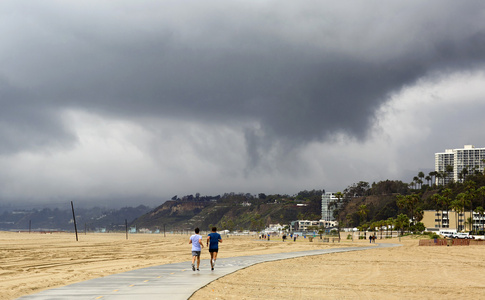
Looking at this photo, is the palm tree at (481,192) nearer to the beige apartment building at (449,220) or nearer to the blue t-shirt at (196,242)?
the beige apartment building at (449,220)

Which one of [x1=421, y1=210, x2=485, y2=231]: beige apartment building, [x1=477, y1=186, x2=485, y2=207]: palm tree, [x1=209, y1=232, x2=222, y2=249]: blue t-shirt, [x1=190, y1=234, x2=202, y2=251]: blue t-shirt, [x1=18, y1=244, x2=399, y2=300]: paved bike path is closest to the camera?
[x1=18, y1=244, x2=399, y2=300]: paved bike path

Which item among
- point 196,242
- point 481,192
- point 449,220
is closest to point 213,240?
point 196,242

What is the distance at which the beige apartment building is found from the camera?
6030 inches

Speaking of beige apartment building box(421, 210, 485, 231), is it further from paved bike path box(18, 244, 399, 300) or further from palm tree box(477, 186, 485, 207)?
paved bike path box(18, 244, 399, 300)

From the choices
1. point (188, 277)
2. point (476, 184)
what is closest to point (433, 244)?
point (188, 277)

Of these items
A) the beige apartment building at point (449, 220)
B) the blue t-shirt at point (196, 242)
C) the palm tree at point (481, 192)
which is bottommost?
the beige apartment building at point (449, 220)

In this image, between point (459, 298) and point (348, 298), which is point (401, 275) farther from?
point (348, 298)

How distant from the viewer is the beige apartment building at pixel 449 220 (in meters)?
153

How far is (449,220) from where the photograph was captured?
16225cm

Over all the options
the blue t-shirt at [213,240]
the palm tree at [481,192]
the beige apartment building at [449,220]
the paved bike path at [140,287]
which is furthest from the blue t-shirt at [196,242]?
the beige apartment building at [449,220]

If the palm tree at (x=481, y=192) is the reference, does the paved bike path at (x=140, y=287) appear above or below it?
above

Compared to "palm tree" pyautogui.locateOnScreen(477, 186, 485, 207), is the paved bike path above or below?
above

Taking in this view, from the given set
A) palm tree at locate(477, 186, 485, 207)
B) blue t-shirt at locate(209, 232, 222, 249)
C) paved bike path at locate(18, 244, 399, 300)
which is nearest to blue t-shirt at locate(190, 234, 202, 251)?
blue t-shirt at locate(209, 232, 222, 249)

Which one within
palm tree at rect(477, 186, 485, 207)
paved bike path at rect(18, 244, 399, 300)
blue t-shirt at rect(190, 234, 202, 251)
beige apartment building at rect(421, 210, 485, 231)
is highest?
blue t-shirt at rect(190, 234, 202, 251)
